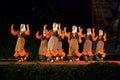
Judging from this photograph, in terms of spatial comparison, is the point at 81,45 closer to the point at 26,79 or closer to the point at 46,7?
the point at 46,7

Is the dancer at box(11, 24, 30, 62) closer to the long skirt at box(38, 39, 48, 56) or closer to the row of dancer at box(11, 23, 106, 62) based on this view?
the row of dancer at box(11, 23, 106, 62)

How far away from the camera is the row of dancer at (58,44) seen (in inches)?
643

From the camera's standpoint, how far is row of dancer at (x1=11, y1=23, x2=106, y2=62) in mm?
16328

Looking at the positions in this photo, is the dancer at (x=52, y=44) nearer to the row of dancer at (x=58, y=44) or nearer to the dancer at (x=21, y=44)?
the row of dancer at (x=58, y=44)

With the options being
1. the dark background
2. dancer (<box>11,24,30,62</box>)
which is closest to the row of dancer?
dancer (<box>11,24,30,62</box>)

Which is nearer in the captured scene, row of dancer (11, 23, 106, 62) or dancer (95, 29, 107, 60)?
row of dancer (11, 23, 106, 62)

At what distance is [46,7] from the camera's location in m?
19.4

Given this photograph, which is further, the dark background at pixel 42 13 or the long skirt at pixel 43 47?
the dark background at pixel 42 13

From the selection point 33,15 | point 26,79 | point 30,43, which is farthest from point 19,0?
point 26,79

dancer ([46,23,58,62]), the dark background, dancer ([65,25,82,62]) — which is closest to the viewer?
dancer ([46,23,58,62])

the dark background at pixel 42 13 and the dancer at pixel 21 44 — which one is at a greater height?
the dark background at pixel 42 13

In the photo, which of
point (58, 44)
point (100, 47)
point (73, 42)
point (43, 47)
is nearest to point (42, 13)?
point (43, 47)

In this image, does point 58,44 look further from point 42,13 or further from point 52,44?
point 42,13

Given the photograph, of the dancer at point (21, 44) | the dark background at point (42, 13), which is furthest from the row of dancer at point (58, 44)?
the dark background at point (42, 13)
